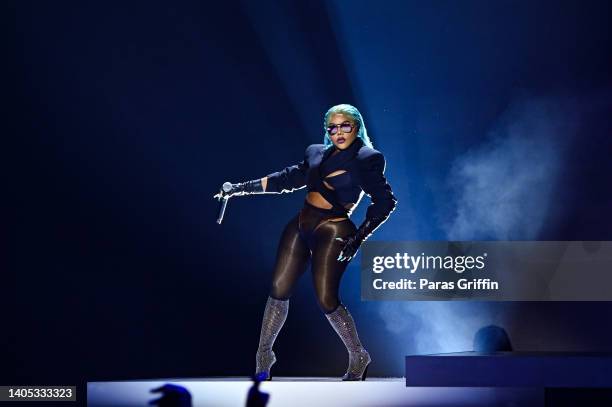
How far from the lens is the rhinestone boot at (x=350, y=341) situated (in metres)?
5.90

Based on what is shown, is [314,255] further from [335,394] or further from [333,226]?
[335,394]

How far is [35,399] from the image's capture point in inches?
259

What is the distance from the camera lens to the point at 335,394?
18.0 feet

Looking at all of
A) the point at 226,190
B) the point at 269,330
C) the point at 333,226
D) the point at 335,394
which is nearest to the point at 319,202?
the point at 333,226

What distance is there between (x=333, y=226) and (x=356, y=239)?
6.9 inches

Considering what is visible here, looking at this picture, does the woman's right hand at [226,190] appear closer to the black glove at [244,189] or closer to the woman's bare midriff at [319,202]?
the black glove at [244,189]

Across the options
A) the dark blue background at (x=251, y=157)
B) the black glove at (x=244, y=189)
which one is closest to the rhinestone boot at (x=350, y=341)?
the dark blue background at (x=251, y=157)

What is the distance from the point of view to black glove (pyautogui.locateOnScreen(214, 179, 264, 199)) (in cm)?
636

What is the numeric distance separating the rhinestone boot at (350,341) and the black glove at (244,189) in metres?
0.95

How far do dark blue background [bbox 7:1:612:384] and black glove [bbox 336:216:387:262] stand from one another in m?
0.51

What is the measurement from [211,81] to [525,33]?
80.0 inches

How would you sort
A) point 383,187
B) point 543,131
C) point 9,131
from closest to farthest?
point 383,187 → point 543,131 → point 9,131

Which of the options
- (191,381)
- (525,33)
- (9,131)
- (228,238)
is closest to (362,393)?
(191,381)

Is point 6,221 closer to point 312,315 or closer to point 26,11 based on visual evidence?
point 26,11
